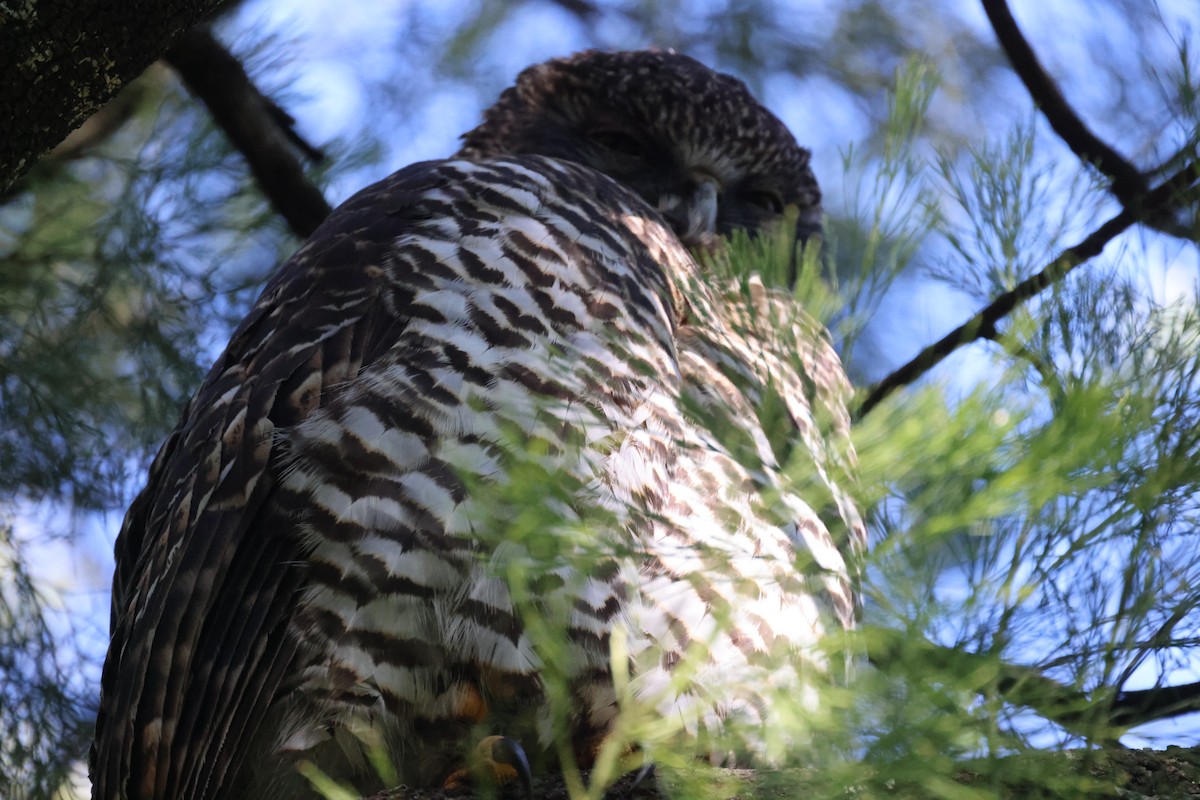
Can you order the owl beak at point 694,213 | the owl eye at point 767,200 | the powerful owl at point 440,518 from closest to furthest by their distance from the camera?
the powerful owl at point 440,518 < the owl beak at point 694,213 < the owl eye at point 767,200

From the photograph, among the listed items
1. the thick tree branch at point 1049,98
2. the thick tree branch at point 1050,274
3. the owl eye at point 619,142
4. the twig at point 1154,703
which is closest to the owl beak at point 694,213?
the owl eye at point 619,142

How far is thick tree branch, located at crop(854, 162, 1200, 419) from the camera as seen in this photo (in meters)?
1.82

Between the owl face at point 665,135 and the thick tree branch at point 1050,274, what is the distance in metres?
1.57

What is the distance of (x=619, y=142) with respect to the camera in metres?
4.37

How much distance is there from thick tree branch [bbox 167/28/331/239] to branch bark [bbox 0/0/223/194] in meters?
1.09

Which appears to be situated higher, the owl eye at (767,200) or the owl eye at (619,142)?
the owl eye at (619,142)

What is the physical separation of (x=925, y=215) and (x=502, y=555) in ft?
2.56

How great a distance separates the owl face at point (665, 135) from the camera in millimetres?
4238

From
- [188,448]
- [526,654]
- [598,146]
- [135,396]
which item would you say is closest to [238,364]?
[188,448]

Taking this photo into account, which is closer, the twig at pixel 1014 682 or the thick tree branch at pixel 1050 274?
the twig at pixel 1014 682

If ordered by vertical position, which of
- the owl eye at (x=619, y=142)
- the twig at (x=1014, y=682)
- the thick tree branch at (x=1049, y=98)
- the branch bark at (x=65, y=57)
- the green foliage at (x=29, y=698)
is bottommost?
the twig at (x=1014, y=682)

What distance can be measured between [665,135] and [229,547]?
2.39 meters

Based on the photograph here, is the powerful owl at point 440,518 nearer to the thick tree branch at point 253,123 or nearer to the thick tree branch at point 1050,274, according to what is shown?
the thick tree branch at point 1050,274

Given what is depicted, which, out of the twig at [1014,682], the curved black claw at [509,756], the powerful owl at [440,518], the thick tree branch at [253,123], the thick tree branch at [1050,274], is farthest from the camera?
the thick tree branch at [253,123]
